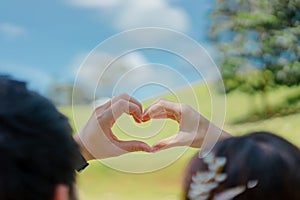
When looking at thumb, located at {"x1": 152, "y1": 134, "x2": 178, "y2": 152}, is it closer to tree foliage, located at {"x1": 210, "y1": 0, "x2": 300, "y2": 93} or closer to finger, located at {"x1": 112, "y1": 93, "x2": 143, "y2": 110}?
finger, located at {"x1": 112, "y1": 93, "x2": 143, "y2": 110}

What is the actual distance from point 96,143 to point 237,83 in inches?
161

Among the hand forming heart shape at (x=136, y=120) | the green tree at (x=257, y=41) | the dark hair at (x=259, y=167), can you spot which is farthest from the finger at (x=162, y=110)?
the green tree at (x=257, y=41)

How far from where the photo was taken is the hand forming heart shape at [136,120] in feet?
2.21

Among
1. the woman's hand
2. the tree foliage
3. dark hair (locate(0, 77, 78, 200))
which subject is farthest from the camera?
the tree foliage

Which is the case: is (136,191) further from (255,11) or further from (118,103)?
(118,103)

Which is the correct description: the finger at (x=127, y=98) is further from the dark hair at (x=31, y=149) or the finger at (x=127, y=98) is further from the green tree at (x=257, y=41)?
the green tree at (x=257, y=41)

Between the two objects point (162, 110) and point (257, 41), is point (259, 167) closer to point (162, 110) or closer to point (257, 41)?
point (162, 110)

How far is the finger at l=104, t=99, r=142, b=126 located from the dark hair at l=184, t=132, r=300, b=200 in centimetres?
22

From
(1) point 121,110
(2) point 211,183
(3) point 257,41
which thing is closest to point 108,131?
(1) point 121,110

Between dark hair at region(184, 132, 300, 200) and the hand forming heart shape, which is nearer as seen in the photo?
dark hair at region(184, 132, 300, 200)

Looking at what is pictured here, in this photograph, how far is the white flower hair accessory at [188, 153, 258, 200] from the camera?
436 millimetres

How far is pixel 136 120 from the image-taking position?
0.69 m

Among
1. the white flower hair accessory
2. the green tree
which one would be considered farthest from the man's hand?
the green tree

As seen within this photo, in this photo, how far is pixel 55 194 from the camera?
0.39 meters
